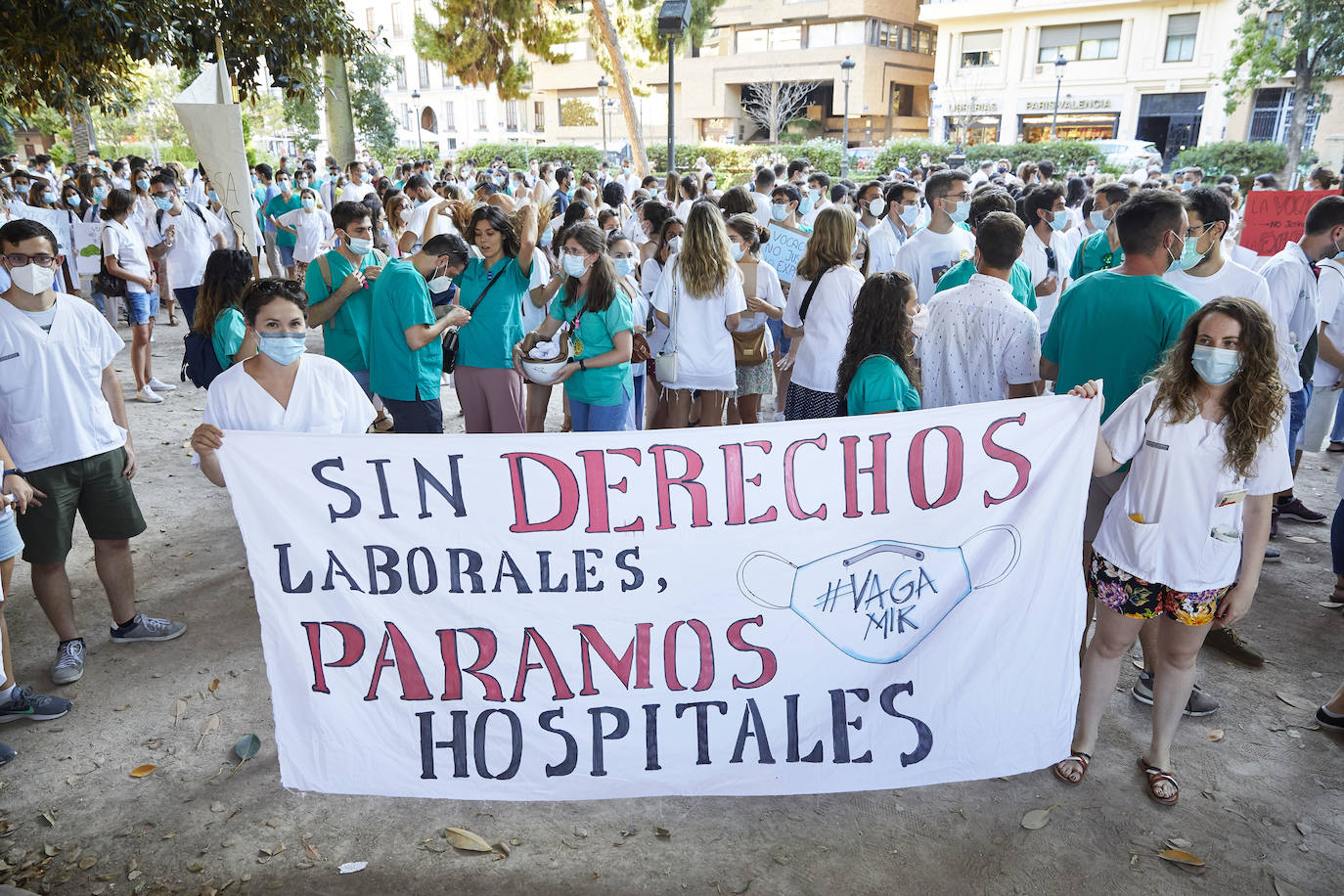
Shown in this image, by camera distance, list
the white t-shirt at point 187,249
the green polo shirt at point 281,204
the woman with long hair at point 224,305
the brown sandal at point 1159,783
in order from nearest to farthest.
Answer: the brown sandal at point 1159,783 → the woman with long hair at point 224,305 → the white t-shirt at point 187,249 → the green polo shirt at point 281,204

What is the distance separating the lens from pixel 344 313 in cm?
575

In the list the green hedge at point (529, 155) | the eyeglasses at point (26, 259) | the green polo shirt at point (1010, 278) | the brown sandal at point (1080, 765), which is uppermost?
the green hedge at point (529, 155)

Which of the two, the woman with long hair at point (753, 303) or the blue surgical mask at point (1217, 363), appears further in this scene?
the woman with long hair at point (753, 303)

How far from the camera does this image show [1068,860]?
3.15 m

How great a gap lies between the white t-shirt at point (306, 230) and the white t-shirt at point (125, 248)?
12.6 ft

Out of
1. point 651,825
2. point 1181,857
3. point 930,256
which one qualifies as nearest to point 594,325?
point 930,256

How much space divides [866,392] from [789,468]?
948 millimetres

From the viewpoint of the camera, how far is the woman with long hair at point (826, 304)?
539cm

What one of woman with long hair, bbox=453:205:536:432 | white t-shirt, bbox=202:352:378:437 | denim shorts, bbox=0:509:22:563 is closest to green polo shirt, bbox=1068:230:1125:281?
woman with long hair, bbox=453:205:536:432

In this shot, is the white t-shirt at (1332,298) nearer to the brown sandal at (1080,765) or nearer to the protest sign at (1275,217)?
the protest sign at (1275,217)

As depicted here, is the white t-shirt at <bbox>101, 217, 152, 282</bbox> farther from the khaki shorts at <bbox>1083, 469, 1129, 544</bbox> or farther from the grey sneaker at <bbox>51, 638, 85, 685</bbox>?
the khaki shorts at <bbox>1083, 469, 1129, 544</bbox>

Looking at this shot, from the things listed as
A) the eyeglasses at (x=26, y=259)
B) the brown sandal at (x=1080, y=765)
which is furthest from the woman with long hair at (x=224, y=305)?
the brown sandal at (x=1080, y=765)

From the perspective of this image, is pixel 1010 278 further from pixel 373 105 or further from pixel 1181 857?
pixel 373 105

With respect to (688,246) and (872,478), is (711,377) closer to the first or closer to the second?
(688,246)
